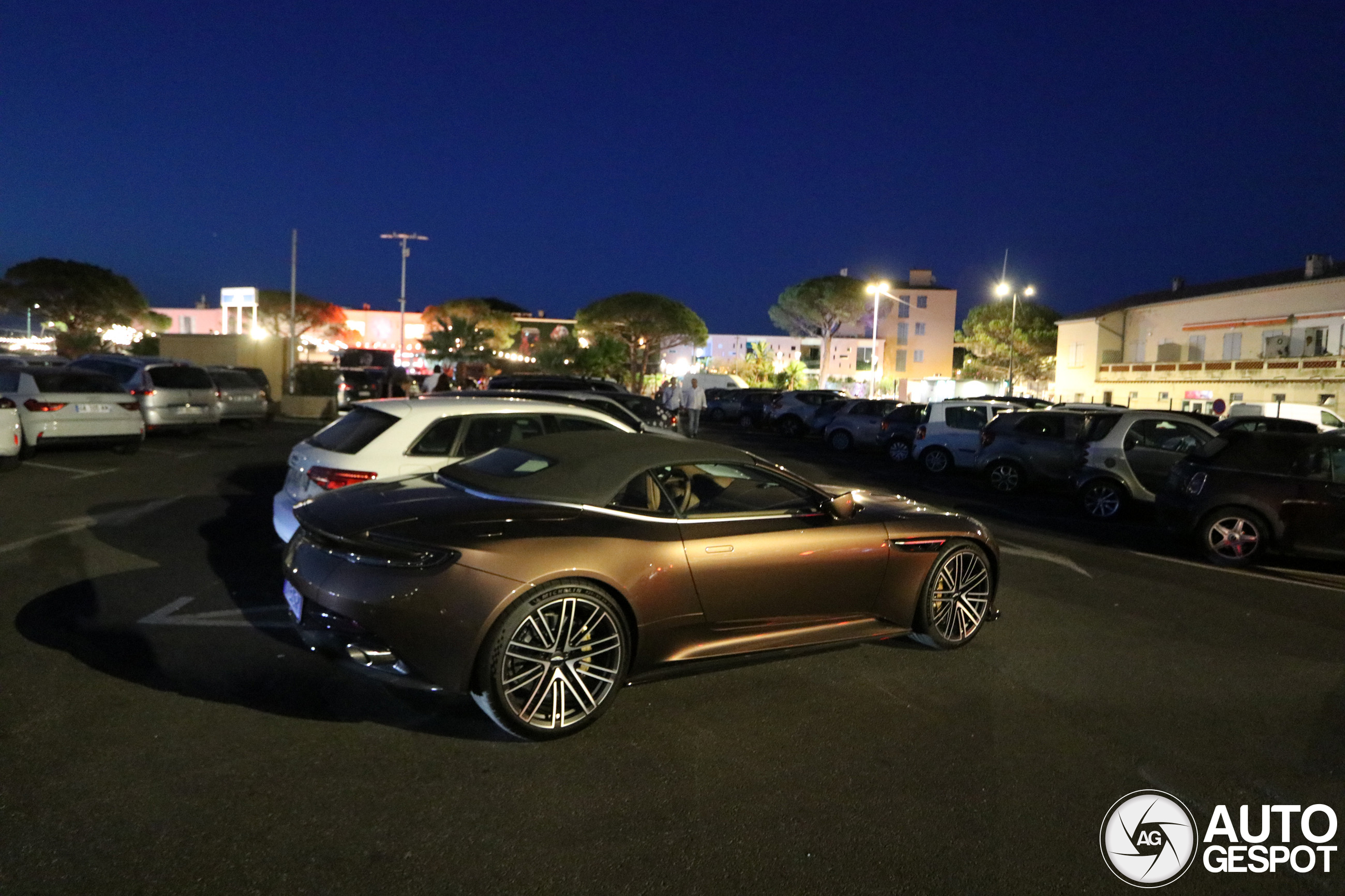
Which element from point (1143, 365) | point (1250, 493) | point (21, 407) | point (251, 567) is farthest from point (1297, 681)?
point (1143, 365)

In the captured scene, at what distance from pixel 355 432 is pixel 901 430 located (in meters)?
16.9

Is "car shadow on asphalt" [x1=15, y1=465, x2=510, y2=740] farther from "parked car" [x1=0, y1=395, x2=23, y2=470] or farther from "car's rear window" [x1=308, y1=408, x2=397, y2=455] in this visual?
"parked car" [x1=0, y1=395, x2=23, y2=470]

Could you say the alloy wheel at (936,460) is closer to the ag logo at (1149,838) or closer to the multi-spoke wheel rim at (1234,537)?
the multi-spoke wheel rim at (1234,537)

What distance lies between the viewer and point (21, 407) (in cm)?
1438

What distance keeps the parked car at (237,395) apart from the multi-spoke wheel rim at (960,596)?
20.2 meters

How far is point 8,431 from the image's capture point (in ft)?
43.0

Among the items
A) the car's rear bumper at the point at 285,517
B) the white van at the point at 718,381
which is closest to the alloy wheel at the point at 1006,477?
the car's rear bumper at the point at 285,517

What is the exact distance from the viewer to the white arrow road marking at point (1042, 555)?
31.1ft

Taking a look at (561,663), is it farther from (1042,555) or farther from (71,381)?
(71,381)

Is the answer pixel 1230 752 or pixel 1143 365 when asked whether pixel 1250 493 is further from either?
pixel 1143 365

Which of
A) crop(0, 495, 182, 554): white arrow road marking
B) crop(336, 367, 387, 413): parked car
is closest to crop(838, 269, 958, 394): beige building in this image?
crop(336, 367, 387, 413): parked car

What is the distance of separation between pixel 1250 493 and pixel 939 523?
5433 mm

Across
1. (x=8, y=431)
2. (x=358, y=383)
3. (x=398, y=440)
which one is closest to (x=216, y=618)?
(x=398, y=440)

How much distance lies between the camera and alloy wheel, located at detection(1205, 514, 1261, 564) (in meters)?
9.87
